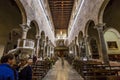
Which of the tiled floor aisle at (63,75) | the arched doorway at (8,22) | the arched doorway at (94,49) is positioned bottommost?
the tiled floor aisle at (63,75)

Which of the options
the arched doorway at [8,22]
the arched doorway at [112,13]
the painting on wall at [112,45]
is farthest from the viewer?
the painting on wall at [112,45]

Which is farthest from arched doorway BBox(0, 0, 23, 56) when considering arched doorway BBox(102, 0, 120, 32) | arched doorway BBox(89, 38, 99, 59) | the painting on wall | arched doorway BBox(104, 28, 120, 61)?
the painting on wall

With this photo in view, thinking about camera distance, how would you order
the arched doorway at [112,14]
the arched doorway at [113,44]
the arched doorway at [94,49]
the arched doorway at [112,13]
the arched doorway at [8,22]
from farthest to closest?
1. the arched doorway at [94,49]
2. the arched doorway at [113,44]
3. the arched doorway at [8,22]
4. the arched doorway at [112,13]
5. the arched doorway at [112,14]

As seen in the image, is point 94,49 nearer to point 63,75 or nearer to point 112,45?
point 112,45

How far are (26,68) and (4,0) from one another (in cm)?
940

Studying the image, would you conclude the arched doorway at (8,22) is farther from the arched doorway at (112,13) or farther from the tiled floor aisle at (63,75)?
the arched doorway at (112,13)

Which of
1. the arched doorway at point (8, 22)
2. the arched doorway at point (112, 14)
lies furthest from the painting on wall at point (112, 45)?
the arched doorway at point (8, 22)

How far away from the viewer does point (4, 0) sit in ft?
33.8

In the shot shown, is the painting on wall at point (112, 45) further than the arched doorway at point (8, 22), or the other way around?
the painting on wall at point (112, 45)

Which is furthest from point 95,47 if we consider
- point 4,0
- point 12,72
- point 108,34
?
point 12,72

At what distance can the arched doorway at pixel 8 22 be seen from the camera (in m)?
11.1

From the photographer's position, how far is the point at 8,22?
12.5m

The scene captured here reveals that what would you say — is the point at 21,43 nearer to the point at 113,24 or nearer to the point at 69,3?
the point at 113,24

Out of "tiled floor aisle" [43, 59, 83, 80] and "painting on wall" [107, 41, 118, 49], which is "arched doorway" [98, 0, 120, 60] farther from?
"tiled floor aisle" [43, 59, 83, 80]
